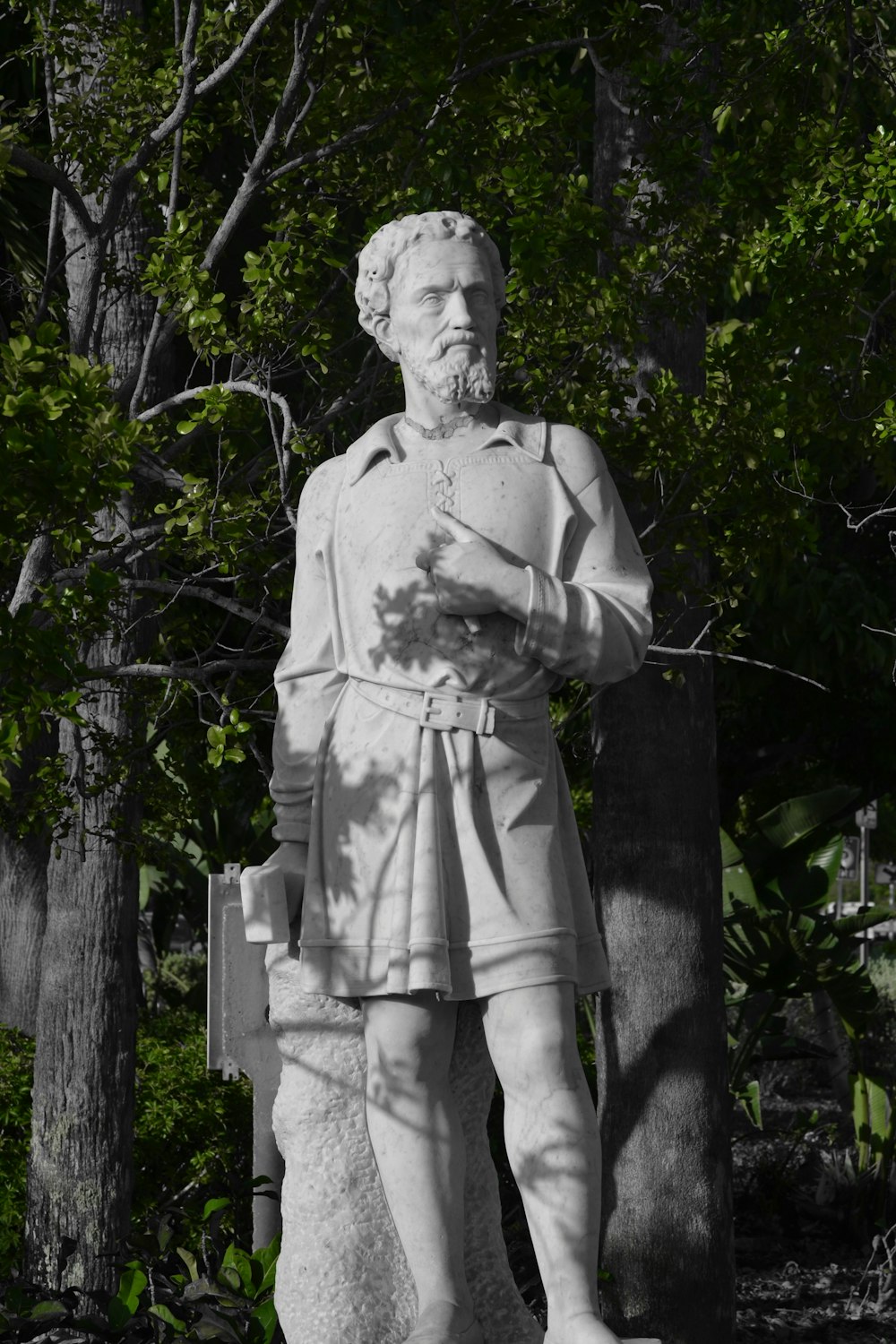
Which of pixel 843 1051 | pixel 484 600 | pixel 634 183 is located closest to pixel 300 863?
pixel 484 600

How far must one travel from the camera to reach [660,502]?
253 inches

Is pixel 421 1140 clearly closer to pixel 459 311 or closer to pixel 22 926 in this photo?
pixel 459 311

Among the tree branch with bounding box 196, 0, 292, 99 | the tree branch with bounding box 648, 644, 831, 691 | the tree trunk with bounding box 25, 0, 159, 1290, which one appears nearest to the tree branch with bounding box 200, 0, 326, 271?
the tree branch with bounding box 196, 0, 292, 99

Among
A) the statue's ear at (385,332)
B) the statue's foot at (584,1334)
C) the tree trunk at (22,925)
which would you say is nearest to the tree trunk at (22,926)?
the tree trunk at (22,925)

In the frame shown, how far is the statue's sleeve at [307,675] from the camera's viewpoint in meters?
3.72

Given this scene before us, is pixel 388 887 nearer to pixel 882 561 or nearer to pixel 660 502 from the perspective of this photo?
pixel 660 502

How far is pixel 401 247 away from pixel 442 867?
1319 mm

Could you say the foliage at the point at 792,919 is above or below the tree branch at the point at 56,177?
below

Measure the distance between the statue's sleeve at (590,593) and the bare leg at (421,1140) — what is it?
2.51 ft

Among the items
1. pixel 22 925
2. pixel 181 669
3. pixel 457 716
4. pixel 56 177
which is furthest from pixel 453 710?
pixel 22 925

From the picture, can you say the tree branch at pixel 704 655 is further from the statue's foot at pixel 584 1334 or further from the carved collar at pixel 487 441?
the statue's foot at pixel 584 1334

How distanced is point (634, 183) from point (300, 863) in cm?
356

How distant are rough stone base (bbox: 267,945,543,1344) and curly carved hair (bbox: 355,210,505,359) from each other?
1.48m

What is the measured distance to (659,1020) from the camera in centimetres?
677
